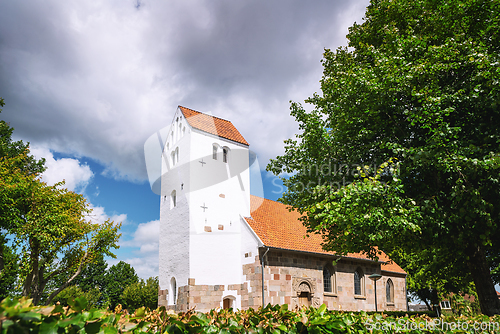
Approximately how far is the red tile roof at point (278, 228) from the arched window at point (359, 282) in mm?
1091

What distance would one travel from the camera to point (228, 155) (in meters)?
20.2

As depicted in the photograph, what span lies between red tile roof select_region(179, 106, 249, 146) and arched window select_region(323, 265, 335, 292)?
9.44m

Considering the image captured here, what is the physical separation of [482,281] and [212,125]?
52.2 feet

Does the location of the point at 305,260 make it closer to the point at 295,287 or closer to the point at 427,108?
the point at 295,287

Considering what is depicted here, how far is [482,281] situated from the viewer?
28.8ft

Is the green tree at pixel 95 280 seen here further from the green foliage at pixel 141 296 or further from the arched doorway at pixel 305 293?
the arched doorway at pixel 305 293

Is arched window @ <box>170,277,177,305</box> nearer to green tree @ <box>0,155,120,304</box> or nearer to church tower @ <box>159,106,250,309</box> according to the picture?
church tower @ <box>159,106,250,309</box>

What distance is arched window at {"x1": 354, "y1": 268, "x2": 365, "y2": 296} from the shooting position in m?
20.6

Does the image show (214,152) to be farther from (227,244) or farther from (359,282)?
(359,282)

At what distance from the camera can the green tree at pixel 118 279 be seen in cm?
5062

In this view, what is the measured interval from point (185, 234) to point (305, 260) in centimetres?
696

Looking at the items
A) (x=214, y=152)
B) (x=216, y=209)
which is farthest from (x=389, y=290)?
(x=214, y=152)

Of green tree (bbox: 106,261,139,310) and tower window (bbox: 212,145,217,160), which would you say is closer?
tower window (bbox: 212,145,217,160)

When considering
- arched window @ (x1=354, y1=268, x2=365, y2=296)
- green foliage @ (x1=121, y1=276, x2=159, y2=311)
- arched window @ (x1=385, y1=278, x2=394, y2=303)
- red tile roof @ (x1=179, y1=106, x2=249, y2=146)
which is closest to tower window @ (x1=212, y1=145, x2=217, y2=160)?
red tile roof @ (x1=179, y1=106, x2=249, y2=146)
